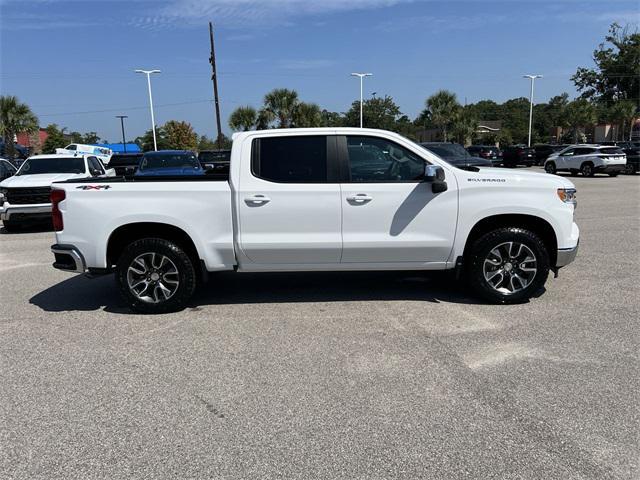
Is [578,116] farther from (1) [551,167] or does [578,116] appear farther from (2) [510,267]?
(2) [510,267]

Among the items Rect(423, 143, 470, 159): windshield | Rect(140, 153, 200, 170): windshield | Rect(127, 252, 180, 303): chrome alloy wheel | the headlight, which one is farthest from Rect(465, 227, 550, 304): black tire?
Rect(423, 143, 470, 159): windshield

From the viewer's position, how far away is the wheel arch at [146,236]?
5547 millimetres

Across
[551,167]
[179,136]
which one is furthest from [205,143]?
[551,167]

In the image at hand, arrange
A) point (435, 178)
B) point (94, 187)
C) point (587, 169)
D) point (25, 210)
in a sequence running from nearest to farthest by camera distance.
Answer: point (435, 178)
point (94, 187)
point (25, 210)
point (587, 169)

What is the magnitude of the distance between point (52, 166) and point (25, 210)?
243 centimetres

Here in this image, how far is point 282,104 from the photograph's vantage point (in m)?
44.4

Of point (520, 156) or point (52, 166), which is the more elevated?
point (52, 166)

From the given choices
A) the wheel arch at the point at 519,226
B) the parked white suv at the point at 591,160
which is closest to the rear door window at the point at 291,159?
the wheel arch at the point at 519,226

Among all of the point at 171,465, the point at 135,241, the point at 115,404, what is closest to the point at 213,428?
the point at 171,465

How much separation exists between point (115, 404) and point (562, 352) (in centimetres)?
353

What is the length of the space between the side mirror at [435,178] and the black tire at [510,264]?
73cm

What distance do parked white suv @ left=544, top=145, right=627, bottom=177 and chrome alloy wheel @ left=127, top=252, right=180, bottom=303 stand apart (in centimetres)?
2512

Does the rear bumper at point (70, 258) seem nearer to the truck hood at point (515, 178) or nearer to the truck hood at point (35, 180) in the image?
the truck hood at point (515, 178)

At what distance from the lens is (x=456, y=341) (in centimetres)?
469
